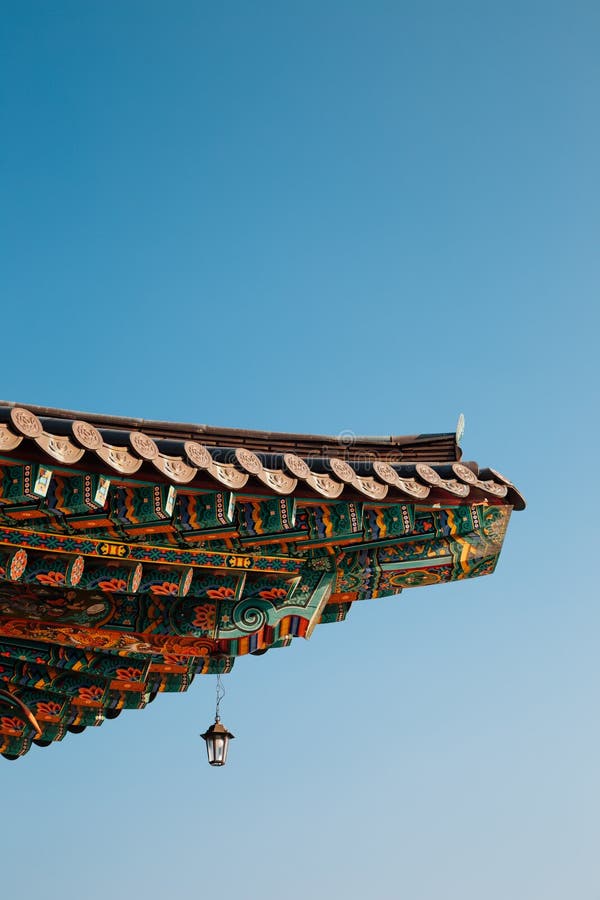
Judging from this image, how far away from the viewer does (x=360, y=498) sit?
20.7 ft

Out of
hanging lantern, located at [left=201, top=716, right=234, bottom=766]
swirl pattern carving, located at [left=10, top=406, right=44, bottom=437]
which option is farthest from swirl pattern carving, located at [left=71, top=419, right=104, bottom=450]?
hanging lantern, located at [left=201, top=716, right=234, bottom=766]

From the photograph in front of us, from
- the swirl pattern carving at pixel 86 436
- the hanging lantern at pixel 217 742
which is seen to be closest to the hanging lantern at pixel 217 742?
the hanging lantern at pixel 217 742

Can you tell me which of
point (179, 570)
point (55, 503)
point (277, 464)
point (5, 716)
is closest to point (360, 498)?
point (277, 464)

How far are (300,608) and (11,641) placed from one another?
207cm

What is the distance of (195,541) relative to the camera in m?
6.21

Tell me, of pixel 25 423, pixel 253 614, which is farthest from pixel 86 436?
pixel 253 614

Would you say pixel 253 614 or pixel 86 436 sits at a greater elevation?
pixel 86 436

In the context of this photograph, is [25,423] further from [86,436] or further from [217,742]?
[217,742]

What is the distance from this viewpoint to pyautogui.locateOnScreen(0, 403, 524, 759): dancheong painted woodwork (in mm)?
5609

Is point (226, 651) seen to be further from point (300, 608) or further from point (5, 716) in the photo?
point (5, 716)

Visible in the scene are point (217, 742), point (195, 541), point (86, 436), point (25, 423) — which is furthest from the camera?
point (217, 742)

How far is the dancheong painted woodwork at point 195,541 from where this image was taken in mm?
5609

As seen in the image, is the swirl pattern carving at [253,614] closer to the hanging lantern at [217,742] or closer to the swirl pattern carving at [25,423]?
the swirl pattern carving at [25,423]

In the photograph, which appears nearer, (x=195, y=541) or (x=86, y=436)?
(x=86, y=436)
